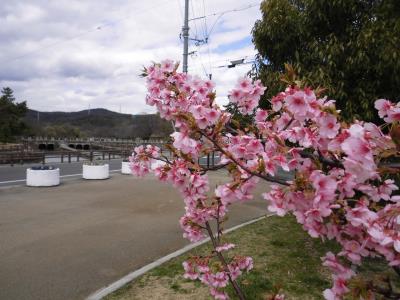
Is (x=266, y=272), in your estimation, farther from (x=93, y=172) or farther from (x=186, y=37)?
(x=186, y=37)

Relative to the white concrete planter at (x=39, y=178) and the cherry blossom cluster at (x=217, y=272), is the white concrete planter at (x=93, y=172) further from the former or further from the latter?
the cherry blossom cluster at (x=217, y=272)

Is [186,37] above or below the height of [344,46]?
above

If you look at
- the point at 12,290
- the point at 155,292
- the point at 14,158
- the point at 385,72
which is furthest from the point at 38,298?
the point at 14,158

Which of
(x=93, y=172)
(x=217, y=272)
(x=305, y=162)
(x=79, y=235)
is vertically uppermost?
(x=305, y=162)

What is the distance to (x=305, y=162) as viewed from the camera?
165 cm

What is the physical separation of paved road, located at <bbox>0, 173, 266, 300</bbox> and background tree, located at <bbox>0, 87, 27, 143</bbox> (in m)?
49.0

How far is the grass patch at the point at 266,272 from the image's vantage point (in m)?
4.67

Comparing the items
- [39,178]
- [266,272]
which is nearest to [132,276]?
[266,272]

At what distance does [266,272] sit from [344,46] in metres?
3.38

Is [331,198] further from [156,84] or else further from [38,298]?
[38,298]

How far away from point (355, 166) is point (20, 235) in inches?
302

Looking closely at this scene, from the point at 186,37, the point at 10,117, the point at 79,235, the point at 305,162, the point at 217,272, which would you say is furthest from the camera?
the point at 10,117

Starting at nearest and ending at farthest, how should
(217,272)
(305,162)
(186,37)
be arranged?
(305,162) < (217,272) < (186,37)

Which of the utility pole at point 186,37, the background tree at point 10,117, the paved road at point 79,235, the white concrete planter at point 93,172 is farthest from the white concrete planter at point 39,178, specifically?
the background tree at point 10,117
